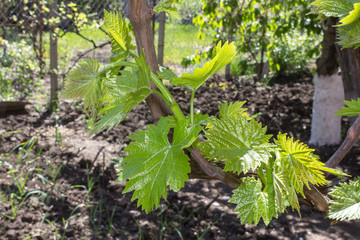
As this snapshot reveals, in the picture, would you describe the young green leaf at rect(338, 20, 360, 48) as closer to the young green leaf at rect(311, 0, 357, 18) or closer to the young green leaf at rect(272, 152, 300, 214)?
the young green leaf at rect(311, 0, 357, 18)

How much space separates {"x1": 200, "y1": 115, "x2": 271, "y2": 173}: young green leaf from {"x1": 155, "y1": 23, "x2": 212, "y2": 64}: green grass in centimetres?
743

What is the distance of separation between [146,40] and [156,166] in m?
0.18

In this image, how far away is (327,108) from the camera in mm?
3926

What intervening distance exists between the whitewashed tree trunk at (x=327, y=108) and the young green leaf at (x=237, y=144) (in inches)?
143

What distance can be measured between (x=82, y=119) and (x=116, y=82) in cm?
473

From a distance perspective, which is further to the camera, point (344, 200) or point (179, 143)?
point (344, 200)

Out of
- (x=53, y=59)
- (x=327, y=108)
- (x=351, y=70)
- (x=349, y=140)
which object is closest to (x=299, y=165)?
(x=349, y=140)

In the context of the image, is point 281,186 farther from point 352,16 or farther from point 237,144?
point 352,16

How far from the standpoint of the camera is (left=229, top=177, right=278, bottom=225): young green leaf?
0.46 m

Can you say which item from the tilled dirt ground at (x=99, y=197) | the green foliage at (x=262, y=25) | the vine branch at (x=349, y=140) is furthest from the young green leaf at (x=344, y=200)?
the green foliage at (x=262, y=25)

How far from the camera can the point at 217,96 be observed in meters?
5.59

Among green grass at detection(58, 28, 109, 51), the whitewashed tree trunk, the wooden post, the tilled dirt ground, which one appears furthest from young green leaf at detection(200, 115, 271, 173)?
green grass at detection(58, 28, 109, 51)

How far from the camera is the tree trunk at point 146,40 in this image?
1.70 ft

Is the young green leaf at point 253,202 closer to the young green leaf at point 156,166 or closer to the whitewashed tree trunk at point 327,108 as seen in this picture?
the young green leaf at point 156,166
